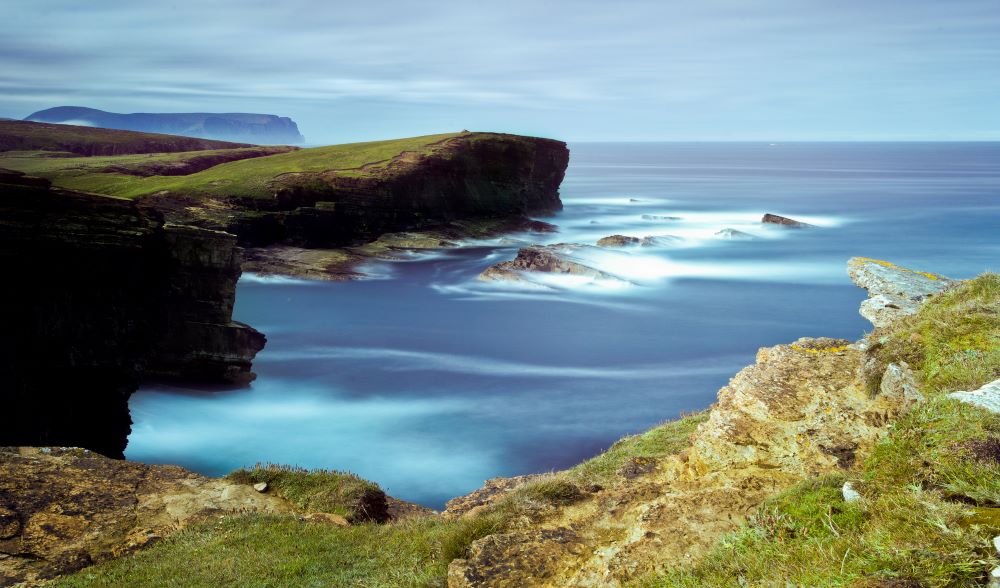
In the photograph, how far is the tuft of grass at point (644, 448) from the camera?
1295 centimetres

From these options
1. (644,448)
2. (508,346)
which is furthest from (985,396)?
(508,346)

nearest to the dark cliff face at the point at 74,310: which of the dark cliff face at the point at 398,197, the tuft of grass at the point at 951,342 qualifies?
the tuft of grass at the point at 951,342

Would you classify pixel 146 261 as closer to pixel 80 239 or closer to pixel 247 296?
pixel 80 239

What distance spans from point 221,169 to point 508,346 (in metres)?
44.2

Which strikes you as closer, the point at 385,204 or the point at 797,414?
the point at 797,414

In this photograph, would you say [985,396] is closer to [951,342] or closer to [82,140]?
[951,342]

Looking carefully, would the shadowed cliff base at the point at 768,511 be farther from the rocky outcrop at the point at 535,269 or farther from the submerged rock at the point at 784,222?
the submerged rock at the point at 784,222

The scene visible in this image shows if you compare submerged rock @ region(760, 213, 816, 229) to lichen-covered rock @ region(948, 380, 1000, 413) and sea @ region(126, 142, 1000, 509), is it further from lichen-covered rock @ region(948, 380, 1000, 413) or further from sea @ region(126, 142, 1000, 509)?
lichen-covered rock @ region(948, 380, 1000, 413)

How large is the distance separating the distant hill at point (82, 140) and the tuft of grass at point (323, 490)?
95808 millimetres

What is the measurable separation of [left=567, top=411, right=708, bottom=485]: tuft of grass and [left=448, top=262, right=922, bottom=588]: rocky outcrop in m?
1.55

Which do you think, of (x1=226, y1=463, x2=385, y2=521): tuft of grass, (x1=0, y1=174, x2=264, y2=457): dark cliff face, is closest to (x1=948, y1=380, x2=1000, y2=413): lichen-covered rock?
(x1=226, y1=463, x2=385, y2=521): tuft of grass

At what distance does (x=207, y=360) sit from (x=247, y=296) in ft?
57.8

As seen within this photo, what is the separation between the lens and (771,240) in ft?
222

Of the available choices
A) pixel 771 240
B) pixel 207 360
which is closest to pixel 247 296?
pixel 207 360
